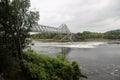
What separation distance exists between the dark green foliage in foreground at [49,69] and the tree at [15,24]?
5.20ft

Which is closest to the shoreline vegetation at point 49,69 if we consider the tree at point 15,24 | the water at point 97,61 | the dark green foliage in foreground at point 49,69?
the dark green foliage in foreground at point 49,69

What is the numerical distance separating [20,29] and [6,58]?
10.9 feet

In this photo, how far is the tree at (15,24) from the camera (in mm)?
15695

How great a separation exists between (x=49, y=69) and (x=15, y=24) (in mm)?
6161

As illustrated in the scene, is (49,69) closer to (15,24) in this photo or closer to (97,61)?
(15,24)

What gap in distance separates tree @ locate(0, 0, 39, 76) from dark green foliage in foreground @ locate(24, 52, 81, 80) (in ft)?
5.20

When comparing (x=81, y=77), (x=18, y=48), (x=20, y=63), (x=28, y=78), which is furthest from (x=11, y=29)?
(x=81, y=77)

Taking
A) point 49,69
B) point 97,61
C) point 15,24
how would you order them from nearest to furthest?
1. point 15,24
2. point 49,69
3. point 97,61

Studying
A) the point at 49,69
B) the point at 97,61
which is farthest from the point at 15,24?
the point at 97,61

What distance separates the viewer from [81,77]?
22281 millimetres

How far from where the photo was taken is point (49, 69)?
1859cm

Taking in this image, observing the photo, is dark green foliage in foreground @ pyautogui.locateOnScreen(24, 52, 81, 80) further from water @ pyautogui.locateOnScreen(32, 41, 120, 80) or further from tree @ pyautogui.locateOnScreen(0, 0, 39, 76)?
water @ pyautogui.locateOnScreen(32, 41, 120, 80)

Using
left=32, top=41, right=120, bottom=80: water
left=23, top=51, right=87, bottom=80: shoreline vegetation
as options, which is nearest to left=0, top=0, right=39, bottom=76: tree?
left=23, top=51, right=87, bottom=80: shoreline vegetation

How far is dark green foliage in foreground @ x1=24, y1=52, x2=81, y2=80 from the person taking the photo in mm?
16191
